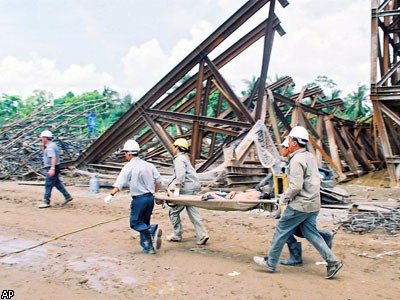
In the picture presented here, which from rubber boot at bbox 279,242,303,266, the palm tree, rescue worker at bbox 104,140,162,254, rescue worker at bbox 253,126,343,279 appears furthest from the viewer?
the palm tree

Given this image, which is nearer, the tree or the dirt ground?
the dirt ground

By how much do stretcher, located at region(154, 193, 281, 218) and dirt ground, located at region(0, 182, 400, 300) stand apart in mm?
693

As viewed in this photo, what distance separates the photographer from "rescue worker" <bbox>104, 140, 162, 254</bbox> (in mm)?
5613

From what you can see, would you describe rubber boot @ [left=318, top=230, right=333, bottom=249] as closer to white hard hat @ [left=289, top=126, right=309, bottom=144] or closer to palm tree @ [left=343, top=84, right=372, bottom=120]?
white hard hat @ [left=289, top=126, right=309, bottom=144]

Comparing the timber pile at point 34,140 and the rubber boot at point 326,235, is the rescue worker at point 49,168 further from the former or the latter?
the rubber boot at point 326,235

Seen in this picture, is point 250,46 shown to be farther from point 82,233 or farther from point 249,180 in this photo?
point 82,233

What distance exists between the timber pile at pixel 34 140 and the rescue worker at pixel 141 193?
8483mm

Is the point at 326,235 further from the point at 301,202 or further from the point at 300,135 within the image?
the point at 300,135

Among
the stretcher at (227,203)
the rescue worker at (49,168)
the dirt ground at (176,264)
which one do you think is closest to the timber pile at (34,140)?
the rescue worker at (49,168)

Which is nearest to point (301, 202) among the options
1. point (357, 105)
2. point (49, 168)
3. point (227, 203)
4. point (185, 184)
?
point (227, 203)

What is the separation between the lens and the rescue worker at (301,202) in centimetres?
452

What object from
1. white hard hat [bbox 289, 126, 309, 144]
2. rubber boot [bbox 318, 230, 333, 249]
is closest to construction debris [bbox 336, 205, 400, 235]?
rubber boot [bbox 318, 230, 333, 249]

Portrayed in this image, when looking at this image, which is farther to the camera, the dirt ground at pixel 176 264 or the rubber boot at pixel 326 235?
the rubber boot at pixel 326 235

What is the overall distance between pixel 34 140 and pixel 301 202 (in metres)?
12.4
